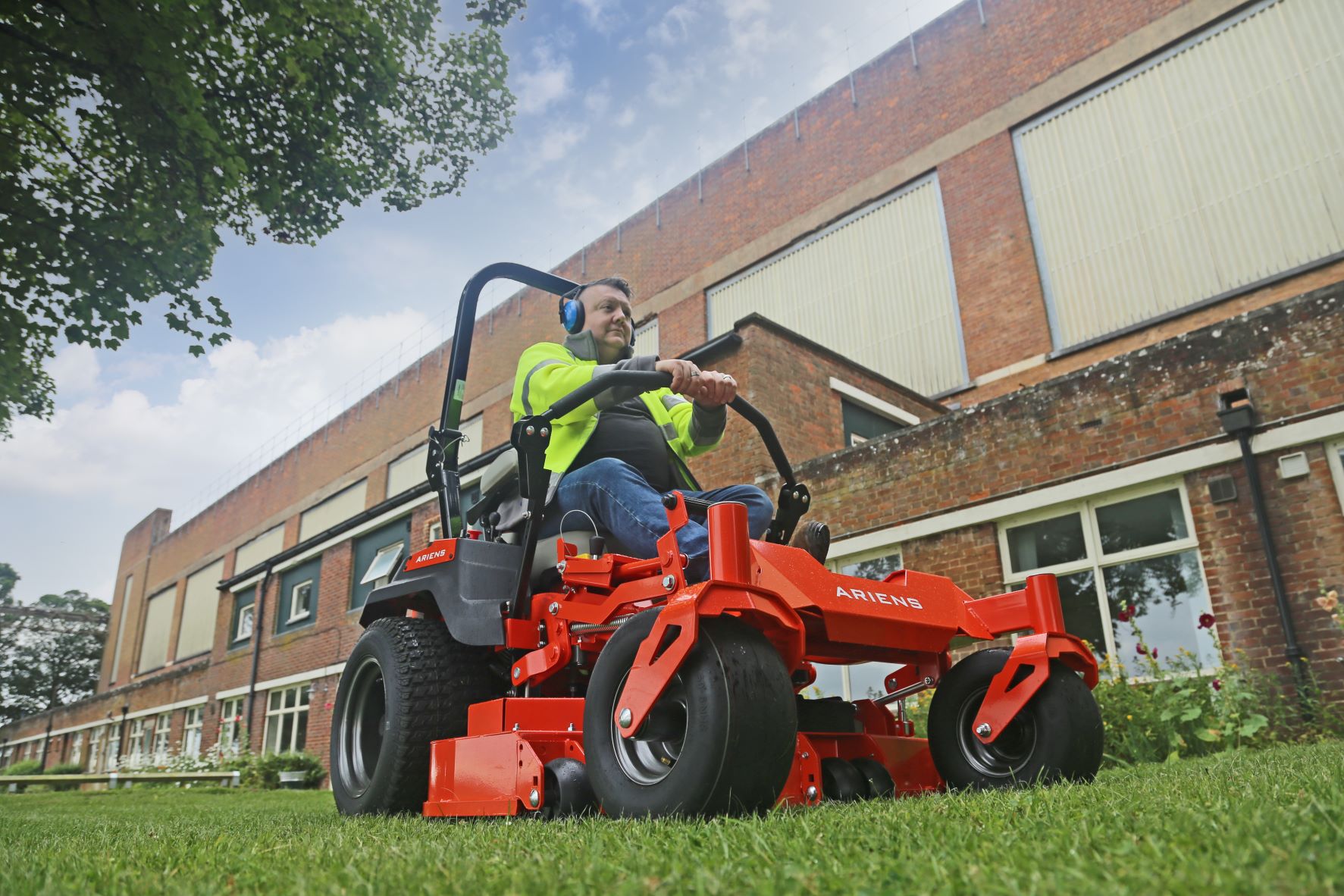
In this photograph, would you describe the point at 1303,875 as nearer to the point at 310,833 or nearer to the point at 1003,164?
the point at 310,833

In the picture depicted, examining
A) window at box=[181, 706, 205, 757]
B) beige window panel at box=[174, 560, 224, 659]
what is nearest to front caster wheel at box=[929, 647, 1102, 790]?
window at box=[181, 706, 205, 757]

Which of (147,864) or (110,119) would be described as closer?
(147,864)

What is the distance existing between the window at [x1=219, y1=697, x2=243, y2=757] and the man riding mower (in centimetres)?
2261

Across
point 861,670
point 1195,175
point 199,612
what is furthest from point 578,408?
point 199,612

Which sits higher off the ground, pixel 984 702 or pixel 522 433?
pixel 522 433

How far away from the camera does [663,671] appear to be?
2578 mm

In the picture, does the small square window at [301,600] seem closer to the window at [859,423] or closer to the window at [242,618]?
the window at [242,618]

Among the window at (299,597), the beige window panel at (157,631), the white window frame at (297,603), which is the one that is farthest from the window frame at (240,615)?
the beige window panel at (157,631)

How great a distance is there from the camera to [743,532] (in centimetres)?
272

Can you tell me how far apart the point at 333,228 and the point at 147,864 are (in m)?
7.94

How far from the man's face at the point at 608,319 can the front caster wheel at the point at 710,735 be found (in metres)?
1.78

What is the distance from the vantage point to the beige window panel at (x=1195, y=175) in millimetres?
14867

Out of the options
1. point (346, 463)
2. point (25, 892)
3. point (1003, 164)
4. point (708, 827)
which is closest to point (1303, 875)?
point (708, 827)

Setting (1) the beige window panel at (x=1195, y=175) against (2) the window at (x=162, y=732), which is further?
(2) the window at (x=162, y=732)
